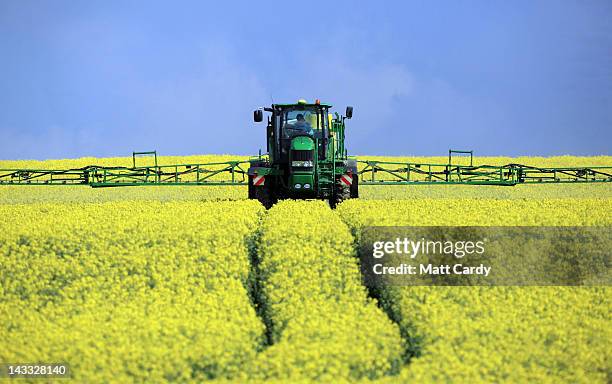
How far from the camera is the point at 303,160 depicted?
20203 mm

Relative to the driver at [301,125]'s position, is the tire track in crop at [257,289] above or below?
below

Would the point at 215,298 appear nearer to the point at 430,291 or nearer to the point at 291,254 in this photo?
the point at 291,254

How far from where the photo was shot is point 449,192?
3069 cm

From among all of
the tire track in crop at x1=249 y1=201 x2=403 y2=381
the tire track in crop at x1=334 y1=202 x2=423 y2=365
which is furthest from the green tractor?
the tire track in crop at x1=334 y1=202 x2=423 y2=365

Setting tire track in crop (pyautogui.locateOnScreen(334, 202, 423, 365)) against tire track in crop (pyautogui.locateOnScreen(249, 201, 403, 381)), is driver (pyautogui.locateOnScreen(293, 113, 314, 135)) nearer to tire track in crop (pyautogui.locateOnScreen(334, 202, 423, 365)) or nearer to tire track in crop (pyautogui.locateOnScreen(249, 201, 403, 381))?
tire track in crop (pyautogui.locateOnScreen(249, 201, 403, 381))

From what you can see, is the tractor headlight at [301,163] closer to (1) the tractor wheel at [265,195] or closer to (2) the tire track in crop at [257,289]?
(1) the tractor wheel at [265,195]

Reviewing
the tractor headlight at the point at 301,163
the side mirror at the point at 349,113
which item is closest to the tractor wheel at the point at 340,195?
the tractor headlight at the point at 301,163

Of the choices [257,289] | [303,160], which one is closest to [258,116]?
[303,160]

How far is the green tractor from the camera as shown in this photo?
800 inches

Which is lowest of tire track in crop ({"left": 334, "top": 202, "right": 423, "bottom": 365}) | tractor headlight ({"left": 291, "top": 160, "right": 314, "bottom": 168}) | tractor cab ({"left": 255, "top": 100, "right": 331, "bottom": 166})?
tire track in crop ({"left": 334, "top": 202, "right": 423, "bottom": 365})

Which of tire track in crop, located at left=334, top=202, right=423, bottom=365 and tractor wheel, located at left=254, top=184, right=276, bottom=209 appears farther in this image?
tractor wheel, located at left=254, top=184, right=276, bottom=209

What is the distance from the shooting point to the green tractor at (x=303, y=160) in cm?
2033

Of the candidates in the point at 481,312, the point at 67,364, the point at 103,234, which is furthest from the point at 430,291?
the point at 103,234

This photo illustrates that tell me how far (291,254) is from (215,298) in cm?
167
